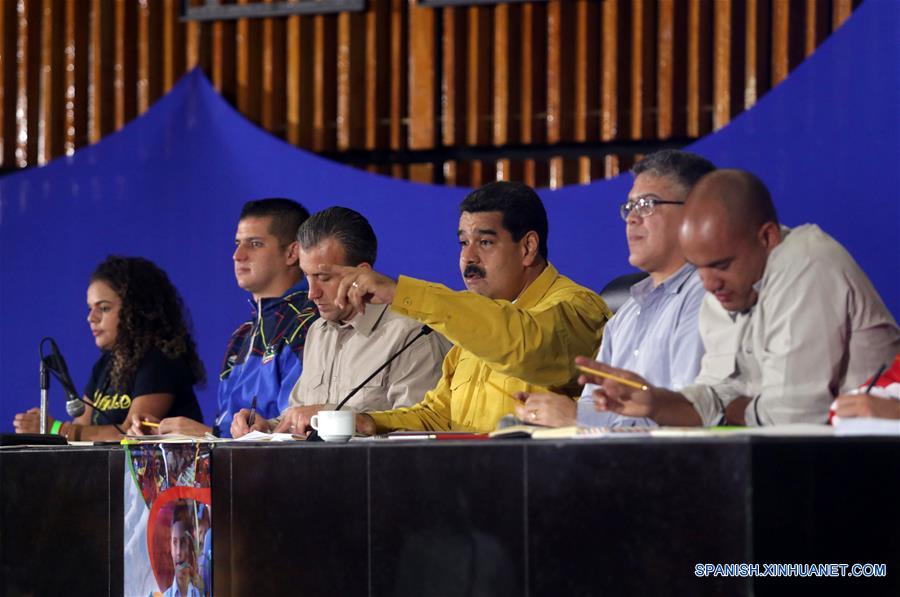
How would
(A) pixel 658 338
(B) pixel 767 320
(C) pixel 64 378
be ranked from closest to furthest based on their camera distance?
(B) pixel 767 320 → (A) pixel 658 338 → (C) pixel 64 378

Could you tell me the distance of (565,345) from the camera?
351cm

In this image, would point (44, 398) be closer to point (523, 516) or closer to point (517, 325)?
point (517, 325)

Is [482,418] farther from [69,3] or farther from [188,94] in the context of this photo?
[69,3]

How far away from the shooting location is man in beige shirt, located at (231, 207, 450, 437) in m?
4.01

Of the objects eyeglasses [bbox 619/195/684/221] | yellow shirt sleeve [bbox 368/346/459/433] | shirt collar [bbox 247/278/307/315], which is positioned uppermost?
eyeglasses [bbox 619/195/684/221]

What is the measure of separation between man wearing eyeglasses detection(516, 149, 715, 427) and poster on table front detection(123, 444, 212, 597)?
948 mm

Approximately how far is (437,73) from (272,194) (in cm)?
96

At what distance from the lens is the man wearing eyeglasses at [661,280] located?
10.6 ft

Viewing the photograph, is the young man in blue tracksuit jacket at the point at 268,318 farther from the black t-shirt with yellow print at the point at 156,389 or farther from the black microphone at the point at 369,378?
the black microphone at the point at 369,378

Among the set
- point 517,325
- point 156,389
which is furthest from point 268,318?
point 517,325

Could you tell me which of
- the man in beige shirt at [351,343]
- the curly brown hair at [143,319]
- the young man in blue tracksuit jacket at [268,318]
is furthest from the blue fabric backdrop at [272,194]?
the man in beige shirt at [351,343]

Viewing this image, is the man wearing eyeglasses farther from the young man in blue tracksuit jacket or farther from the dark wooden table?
the young man in blue tracksuit jacket

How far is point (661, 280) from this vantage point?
3.36 meters

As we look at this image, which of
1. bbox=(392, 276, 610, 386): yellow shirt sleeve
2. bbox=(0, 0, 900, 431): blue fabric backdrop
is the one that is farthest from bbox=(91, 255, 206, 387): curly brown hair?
bbox=(392, 276, 610, 386): yellow shirt sleeve
